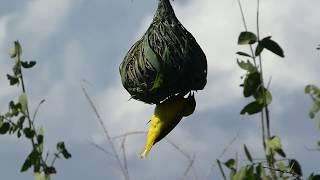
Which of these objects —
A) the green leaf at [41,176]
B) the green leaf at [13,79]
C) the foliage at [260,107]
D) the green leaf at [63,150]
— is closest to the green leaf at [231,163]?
the foliage at [260,107]

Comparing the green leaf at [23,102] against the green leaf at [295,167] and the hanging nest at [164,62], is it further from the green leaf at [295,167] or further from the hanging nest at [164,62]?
the green leaf at [295,167]

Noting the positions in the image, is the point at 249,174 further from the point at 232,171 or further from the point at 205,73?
the point at 205,73

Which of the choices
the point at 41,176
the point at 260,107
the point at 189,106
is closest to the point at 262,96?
the point at 260,107

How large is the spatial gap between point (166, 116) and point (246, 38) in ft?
2.50

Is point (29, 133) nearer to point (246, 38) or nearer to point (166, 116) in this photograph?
point (166, 116)

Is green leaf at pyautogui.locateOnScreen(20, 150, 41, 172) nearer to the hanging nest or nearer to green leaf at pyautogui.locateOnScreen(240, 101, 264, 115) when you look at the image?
the hanging nest

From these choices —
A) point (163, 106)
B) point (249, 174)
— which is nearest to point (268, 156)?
point (249, 174)

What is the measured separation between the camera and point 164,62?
5.16 ft

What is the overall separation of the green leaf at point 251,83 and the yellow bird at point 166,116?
76 centimetres

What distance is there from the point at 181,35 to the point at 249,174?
94 centimetres

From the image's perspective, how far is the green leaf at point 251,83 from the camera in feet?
2.39

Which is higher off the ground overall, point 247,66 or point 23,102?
point 23,102

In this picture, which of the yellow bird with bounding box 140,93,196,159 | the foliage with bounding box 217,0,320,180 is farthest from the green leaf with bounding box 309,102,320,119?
the yellow bird with bounding box 140,93,196,159

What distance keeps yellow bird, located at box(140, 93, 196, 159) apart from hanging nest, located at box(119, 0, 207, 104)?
29 mm
